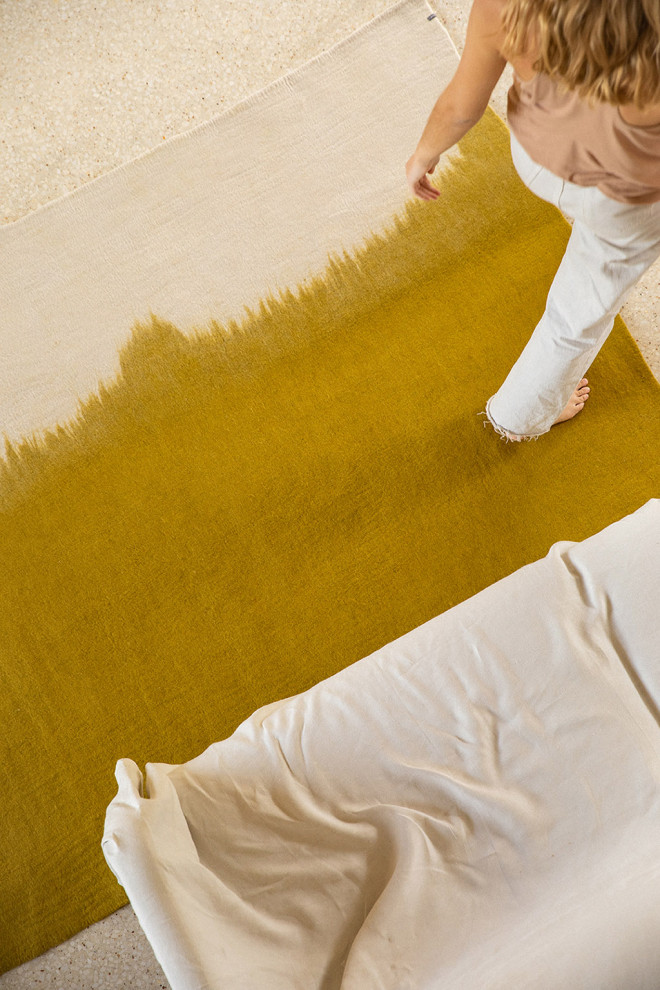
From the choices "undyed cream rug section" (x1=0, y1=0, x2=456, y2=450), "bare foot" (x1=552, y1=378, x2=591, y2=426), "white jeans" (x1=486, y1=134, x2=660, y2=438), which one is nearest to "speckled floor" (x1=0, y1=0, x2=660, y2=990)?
"undyed cream rug section" (x1=0, y1=0, x2=456, y2=450)

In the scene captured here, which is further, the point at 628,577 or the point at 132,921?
the point at 132,921

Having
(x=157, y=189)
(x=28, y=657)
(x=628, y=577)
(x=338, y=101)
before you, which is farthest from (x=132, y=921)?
(x=338, y=101)

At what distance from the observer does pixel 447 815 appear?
93 cm

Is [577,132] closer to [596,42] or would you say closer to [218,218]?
[596,42]

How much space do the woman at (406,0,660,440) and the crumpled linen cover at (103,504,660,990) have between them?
306 millimetres

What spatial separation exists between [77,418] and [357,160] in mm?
828

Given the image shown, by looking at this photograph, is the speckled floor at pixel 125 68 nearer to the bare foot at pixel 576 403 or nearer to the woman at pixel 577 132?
the bare foot at pixel 576 403

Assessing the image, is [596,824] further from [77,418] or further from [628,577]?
[77,418]

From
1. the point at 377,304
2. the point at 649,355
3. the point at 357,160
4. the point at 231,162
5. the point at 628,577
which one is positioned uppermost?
the point at 231,162

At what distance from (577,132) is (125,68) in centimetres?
135

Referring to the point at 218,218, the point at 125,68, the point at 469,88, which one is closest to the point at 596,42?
the point at 469,88

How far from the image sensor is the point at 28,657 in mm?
1387

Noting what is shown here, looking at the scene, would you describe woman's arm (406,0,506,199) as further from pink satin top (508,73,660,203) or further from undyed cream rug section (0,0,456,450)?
undyed cream rug section (0,0,456,450)

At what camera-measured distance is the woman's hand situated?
0.98 m
